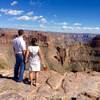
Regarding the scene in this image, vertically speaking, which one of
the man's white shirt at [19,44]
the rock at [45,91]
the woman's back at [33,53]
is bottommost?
the rock at [45,91]

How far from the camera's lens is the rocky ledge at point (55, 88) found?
8945 millimetres

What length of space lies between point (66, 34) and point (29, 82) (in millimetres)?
73775

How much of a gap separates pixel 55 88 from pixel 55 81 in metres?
0.54

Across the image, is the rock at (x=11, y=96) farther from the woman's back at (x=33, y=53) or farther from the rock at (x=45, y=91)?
the woman's back at (x=33, y=53)

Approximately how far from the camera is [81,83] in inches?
417

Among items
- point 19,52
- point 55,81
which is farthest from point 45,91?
point 19,52

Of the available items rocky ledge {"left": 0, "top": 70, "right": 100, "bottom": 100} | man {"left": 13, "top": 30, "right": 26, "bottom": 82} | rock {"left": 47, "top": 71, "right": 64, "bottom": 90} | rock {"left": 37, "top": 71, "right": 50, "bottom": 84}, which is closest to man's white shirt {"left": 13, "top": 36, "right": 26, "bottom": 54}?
man {"left": 13, "top": 30, "right": 26, "bottom": 82}

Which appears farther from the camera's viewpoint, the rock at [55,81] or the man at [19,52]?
the rock at [55,81]

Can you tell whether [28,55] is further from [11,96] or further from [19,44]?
[11,96]

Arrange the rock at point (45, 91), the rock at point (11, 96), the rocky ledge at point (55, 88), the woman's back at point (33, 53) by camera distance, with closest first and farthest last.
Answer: the rock at point (11, 96)
the rocky ledge at point (55, 88)
the rock at point (45, 91)
the woman's back at point (33, 53)

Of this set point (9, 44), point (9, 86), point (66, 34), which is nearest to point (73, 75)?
point (9, 86)

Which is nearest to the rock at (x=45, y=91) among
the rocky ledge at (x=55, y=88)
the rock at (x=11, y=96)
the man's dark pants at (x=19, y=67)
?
the rocky ledge at (x=55, y=88)

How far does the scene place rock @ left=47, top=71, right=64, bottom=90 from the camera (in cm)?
1020

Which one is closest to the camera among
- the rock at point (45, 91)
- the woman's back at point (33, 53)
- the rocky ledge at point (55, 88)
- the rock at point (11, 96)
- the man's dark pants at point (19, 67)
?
the rock at point (11, 96)
